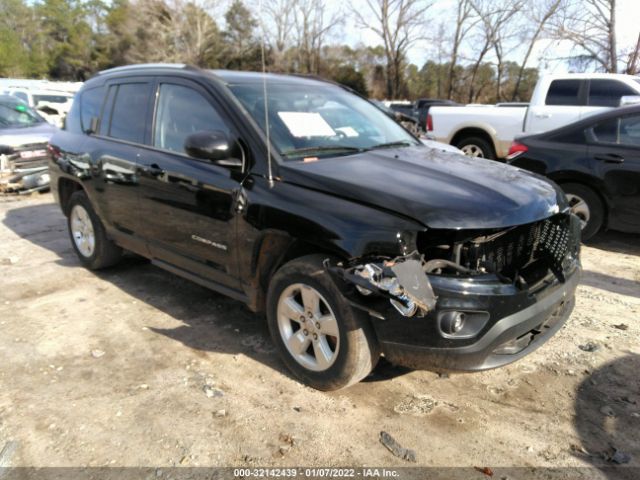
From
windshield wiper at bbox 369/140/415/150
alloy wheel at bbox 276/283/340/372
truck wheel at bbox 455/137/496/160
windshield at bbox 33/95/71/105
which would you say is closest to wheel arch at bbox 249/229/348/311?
alloy wheel at bbox 276/283/340/372

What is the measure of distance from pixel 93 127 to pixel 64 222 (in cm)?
296

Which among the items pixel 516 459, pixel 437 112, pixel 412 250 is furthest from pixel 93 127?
pixel 437 112

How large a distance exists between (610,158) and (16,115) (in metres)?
10.4

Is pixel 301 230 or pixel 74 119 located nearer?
pixel 301 230

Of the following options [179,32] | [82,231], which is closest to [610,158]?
[82,231]

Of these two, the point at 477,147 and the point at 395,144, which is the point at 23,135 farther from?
the point at 477,147

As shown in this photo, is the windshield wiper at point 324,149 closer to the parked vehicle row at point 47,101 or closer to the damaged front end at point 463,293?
the damaged front end at point 463,293

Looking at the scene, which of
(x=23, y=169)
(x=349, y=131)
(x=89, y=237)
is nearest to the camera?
(x=349, y=131)

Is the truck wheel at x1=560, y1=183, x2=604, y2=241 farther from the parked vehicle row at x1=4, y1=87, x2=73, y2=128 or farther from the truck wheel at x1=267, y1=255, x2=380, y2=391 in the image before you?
the parked vehicle row at x1=4, y1=87, x2=73, y2=128

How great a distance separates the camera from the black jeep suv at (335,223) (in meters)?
2.53

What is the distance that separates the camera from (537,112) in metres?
8.79

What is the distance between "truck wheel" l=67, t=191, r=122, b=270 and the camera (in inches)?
190

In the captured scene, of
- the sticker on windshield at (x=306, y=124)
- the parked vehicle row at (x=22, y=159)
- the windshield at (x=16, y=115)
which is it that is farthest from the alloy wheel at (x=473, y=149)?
the windshield at (x=16, y=115)

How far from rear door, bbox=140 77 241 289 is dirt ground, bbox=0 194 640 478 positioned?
1.93 ft
